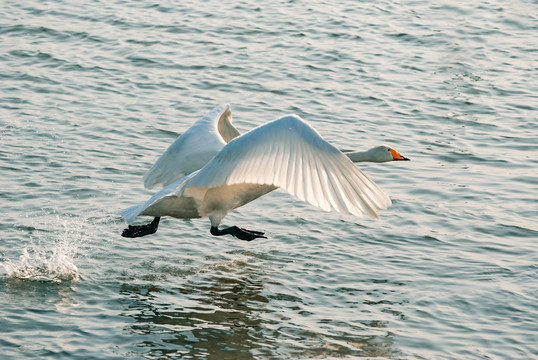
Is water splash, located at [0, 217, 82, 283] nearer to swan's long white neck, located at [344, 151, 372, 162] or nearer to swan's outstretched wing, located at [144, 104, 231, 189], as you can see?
swan's outstretched wing, located at [144, 104, 231, 189]

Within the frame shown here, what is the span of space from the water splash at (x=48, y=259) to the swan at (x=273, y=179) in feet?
3.20

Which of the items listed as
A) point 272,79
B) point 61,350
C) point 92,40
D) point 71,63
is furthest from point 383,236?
point 92,40

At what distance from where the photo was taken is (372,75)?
16328 mm

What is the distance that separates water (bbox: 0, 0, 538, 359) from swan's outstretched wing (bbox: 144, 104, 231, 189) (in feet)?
2.55

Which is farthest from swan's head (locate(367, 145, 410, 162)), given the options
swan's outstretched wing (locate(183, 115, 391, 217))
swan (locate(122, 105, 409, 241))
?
swan's outstretched wing (locate(183, 115, 391, 217))

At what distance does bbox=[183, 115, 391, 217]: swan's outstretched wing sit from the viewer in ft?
25.7

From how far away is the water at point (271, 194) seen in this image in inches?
332

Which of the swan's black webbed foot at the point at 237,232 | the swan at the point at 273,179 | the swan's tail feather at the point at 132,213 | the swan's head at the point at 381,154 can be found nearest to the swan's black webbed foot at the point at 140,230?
the swan at the point at 273,179

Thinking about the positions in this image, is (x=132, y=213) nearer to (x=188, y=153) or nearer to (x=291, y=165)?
(x=188, y=153)

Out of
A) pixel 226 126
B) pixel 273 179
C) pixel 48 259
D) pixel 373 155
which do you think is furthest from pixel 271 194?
pixel 273 179

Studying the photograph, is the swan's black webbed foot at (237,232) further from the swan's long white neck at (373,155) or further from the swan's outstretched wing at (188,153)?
the swan's long white neck at (373,155)

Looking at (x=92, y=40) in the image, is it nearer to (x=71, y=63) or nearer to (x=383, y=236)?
(x=71, y=63)

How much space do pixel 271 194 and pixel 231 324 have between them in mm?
3613

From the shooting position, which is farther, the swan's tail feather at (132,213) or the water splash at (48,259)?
the water splash at (48,259)
